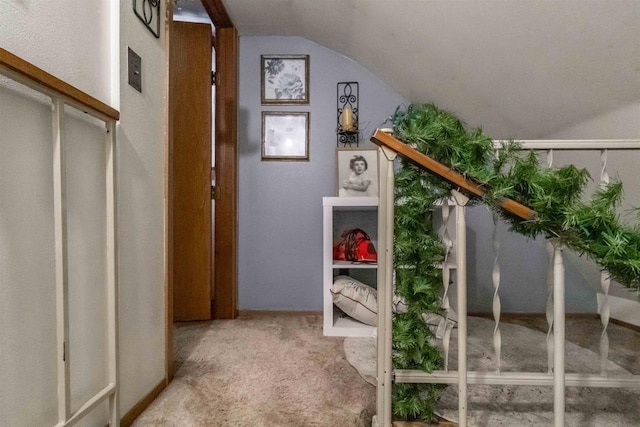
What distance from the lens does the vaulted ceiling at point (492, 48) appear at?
49.4 inches

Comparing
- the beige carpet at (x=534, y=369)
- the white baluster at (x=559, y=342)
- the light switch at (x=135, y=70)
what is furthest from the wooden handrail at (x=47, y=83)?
the beige carpet at (x=534, y=369)

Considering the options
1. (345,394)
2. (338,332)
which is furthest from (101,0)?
(338,332)

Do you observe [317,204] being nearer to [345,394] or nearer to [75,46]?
[345,394]

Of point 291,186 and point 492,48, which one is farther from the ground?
point 492,48

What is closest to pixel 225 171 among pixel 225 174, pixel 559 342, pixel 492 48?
pixel 225 174

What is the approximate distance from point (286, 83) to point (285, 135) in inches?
15.1

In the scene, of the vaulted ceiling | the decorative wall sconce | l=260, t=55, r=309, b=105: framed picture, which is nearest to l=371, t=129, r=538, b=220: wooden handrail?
the vaulted ceiling

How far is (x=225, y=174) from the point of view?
2.26 meters

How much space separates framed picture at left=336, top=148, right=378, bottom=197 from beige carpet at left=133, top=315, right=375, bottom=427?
96 cm

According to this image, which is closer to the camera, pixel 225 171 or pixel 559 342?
pixel 559 342

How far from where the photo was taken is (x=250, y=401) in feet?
3.96

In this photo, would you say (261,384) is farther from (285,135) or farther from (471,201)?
(285,135)

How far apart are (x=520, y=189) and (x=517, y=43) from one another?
1030 millimetres

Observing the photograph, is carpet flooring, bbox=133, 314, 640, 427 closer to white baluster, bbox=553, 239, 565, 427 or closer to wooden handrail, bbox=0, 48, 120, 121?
white baluster, bbox=553, 239, 565, 427
